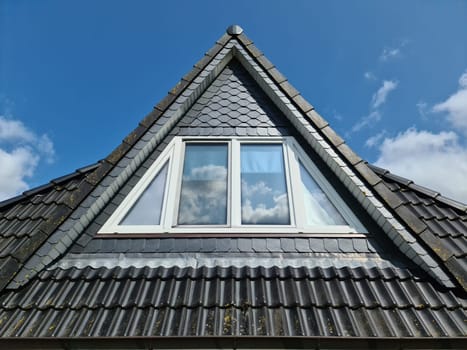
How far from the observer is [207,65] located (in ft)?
14.5

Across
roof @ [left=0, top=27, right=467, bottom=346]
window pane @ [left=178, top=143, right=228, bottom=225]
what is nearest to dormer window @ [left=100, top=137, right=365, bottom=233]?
window pane @ [left=178, top=143, right=228, bottom=225]

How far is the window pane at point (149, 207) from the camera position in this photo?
315 centimetres

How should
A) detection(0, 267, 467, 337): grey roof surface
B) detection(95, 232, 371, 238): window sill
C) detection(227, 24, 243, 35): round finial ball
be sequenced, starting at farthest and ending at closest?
detection(227, 24, 243, 35): round finial ball
detection(95, 232, 371, 238): window sill
detection(0, 267, 467, 337): grey roof surface

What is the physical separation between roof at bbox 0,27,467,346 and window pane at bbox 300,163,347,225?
238 mm

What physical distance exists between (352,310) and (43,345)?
250 cm

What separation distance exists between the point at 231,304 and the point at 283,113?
299 cm

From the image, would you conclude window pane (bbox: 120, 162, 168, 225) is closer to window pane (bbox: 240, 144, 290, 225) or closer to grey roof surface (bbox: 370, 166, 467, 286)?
window pane (bbox: 240, 144, 290, 225)

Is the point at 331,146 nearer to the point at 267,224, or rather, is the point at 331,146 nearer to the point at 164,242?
the point at 267,224

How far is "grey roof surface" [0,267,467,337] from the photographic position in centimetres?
202

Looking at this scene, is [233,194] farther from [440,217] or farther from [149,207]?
[440,217]

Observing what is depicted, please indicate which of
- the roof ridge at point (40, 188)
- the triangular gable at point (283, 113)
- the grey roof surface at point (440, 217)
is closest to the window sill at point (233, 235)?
the triangular gable at point (283, 113)

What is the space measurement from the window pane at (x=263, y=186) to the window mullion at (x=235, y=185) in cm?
9

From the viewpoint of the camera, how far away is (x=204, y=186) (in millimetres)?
3494

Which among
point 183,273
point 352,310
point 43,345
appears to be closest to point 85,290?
point 43,345
